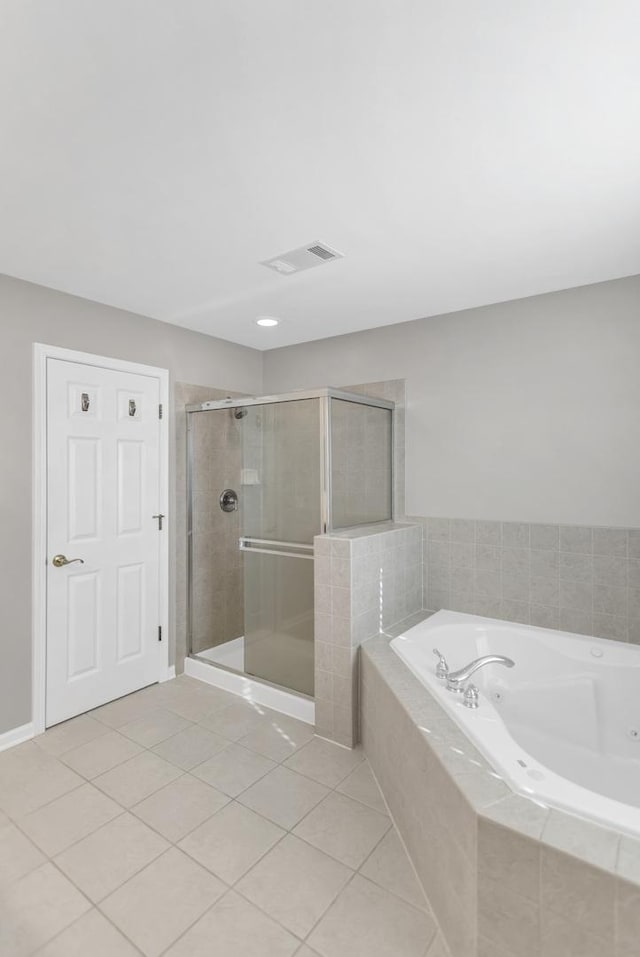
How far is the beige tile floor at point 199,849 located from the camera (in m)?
1.50

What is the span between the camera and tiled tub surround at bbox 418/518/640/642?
2.53m

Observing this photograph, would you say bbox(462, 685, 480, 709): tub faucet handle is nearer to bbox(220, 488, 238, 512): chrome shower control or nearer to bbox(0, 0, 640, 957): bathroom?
bbox(0, 0, 640, 957): bathroom

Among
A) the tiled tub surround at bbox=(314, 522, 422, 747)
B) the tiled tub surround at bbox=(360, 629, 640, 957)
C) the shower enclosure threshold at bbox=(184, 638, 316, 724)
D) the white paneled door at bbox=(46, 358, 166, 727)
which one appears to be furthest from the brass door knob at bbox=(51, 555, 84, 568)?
the tiled tub surround at bbox=(360, 629, 640, 957)

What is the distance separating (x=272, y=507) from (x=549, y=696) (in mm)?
1773

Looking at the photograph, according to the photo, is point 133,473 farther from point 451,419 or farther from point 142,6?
point 142,6

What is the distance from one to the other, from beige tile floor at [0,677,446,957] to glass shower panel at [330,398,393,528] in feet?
4.12

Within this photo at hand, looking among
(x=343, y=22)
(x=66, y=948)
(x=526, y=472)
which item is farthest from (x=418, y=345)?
(x=66, y=948)

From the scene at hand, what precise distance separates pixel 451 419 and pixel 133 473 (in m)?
1.99

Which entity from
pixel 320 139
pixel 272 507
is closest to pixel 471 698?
pixel 272 507

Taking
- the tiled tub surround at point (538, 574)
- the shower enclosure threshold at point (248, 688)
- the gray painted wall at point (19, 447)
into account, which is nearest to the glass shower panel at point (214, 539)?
the shower enclosure threshold at point (248, 688)

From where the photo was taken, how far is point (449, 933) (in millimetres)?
1436

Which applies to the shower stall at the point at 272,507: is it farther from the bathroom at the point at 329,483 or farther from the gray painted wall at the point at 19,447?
the gray painted wall at the point at 19,447

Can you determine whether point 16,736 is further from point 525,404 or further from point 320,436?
point 525,404

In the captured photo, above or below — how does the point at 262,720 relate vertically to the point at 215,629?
below
